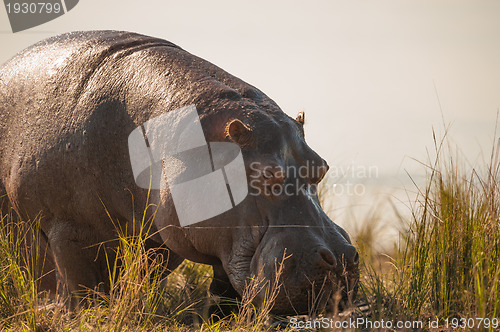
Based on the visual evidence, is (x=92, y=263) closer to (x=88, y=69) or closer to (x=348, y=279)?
(x=88, y=69)

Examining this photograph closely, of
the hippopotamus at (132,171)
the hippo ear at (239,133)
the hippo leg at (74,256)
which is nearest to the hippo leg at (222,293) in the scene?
the hippopotamus at (132,171)

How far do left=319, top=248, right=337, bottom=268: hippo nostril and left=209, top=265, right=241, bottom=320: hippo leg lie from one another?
1.00m

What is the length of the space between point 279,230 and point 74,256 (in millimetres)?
1443

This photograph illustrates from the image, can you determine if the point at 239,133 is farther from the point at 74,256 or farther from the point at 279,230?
the point at 74,256

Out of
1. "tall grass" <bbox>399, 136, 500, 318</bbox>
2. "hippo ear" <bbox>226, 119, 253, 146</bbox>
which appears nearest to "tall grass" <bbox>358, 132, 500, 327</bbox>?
"tall grass" <bbox>399, 136, 500, 318</bbox>

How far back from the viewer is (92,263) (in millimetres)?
4562

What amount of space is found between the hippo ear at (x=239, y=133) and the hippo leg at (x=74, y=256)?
47.3 inches

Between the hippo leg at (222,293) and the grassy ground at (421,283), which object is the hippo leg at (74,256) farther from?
the hippo leg at (222,293)

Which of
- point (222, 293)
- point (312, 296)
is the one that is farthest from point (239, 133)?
point (222, 293)

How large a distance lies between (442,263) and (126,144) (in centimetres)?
203

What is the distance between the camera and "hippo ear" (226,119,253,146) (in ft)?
13.0

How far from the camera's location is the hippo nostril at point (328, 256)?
12.3 feet

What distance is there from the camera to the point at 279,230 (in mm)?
3857

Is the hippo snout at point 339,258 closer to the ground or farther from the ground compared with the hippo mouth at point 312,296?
farther from the ground
